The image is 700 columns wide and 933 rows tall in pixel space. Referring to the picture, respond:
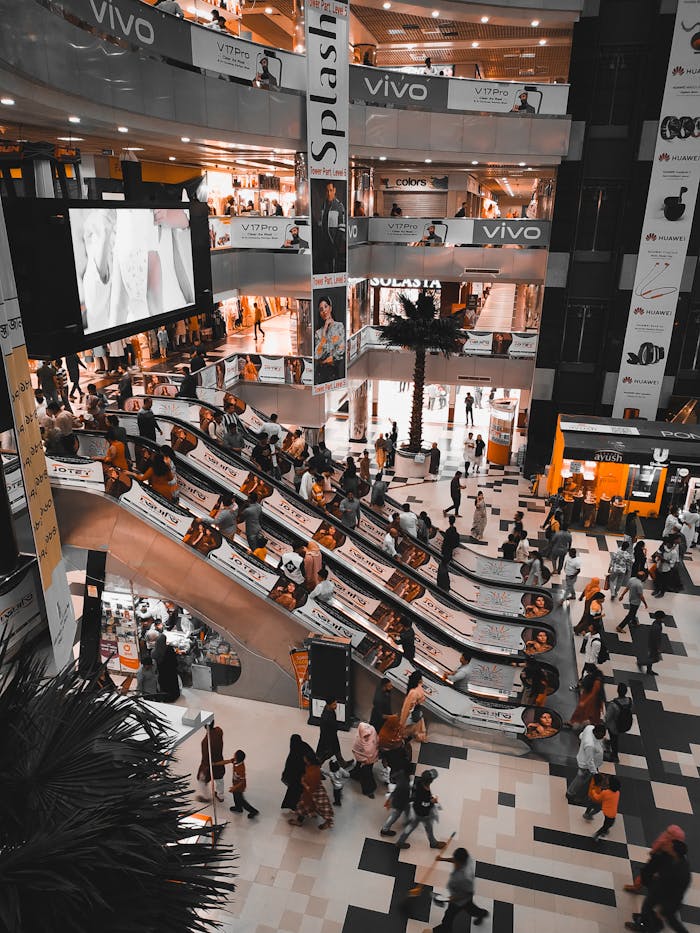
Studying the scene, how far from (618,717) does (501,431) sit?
1302cm

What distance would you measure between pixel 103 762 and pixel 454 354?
1961cm

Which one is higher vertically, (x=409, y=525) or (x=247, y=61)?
(x=247, y=61)

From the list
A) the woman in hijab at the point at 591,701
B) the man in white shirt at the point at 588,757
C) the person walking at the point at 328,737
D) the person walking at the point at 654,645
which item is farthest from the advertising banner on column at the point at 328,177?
the man in white shirt at the point at 588,757

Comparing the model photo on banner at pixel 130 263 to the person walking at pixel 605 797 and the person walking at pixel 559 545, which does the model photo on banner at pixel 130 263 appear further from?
the person walking at pixel 559 545

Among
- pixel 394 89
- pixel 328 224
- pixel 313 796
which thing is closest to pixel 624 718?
pixel 313 796

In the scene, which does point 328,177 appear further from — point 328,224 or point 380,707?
point 380,707

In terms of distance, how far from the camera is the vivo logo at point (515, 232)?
19.1m

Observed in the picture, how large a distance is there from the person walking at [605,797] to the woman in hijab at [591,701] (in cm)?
118

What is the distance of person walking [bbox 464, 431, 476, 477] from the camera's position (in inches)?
784

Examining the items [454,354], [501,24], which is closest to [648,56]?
[501,24]

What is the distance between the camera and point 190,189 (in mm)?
20000

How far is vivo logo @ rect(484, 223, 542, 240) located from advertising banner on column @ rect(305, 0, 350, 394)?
5529 millimetres

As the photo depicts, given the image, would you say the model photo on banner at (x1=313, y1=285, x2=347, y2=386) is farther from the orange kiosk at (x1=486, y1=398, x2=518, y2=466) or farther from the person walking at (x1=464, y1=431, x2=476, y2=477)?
the orange kiosk at (x1=486, y1=398, x2=518, y2=466)

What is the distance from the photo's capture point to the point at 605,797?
289 inches
